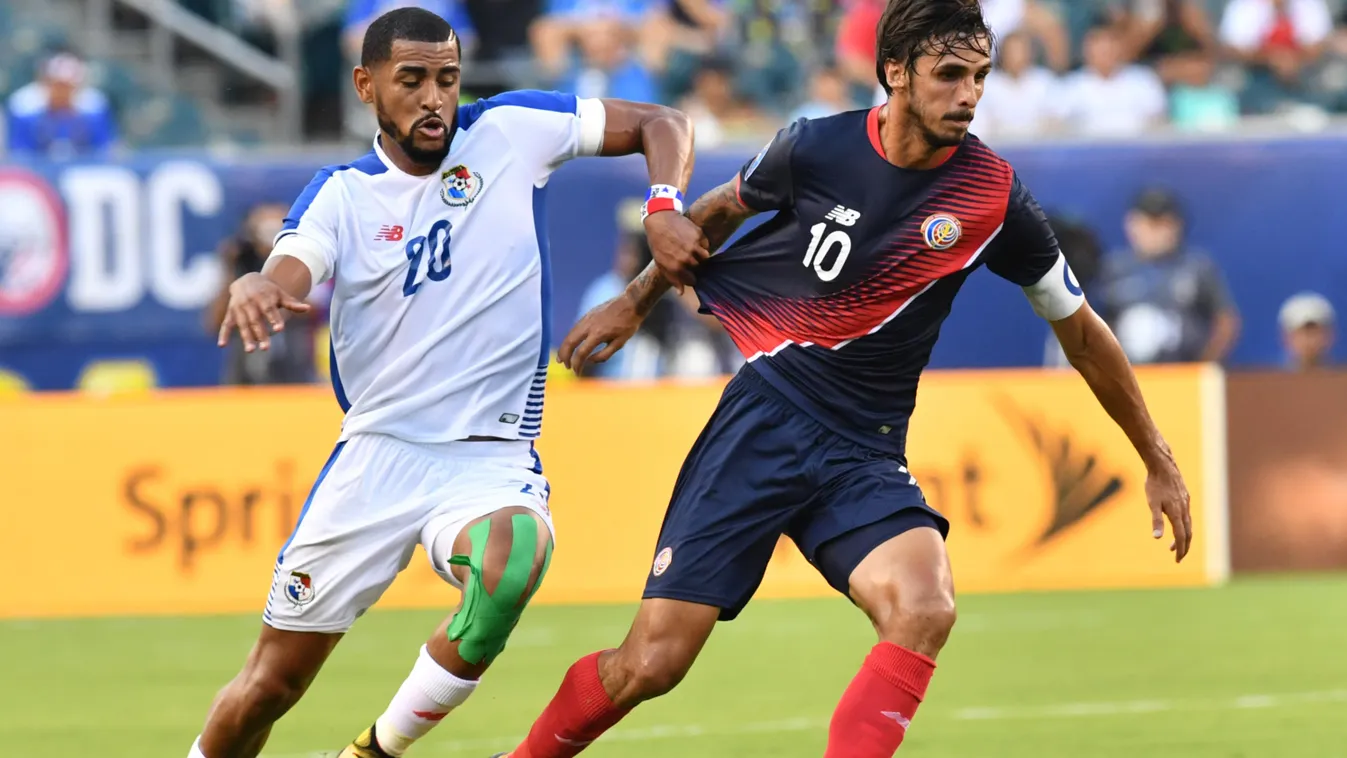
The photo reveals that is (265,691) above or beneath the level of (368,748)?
above

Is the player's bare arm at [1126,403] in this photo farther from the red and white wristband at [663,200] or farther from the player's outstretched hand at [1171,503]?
the red and white wristband at [663,200]

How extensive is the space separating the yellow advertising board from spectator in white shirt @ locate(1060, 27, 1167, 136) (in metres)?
3.65

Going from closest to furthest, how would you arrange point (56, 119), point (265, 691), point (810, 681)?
point (265, 691)
point (810, 681)
point (56, 119)

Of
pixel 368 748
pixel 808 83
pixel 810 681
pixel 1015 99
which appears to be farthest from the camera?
pixel 808 83

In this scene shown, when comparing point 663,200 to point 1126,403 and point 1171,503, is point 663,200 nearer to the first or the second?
point 1126,403

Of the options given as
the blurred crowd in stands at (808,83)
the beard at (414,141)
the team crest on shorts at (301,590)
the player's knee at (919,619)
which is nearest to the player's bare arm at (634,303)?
the beard at (414,141)

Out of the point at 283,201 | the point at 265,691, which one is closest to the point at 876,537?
the point at 265,691

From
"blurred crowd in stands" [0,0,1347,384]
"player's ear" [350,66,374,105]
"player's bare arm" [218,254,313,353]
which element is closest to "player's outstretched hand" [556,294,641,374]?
"player's bare arm" [218,254,313,353]

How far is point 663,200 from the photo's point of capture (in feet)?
18.8

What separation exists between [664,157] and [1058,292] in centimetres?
125

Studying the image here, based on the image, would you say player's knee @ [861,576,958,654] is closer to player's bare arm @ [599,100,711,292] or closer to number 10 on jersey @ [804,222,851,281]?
number 10 on jersey @ [804,222,851,281]

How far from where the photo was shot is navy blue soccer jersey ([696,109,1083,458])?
17.8ft

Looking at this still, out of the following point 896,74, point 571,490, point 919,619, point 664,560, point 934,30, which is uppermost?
point 934,30

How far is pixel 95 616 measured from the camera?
12.0m
